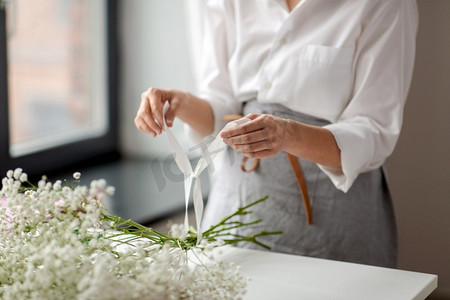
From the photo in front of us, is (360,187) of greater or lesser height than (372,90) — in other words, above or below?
below

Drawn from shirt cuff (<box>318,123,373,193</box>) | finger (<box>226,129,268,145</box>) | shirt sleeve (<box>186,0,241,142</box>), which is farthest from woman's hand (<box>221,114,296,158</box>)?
shirt sleeve (<box>186,0,241,142</box>)

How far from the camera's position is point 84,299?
864 mm

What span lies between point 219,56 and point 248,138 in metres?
0.55

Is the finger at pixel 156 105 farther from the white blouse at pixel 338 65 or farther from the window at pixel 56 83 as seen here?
the window at pixel 56 83

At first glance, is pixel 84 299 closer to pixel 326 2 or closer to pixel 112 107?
pixel 326 2

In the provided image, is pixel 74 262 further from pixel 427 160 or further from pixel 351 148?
pixel 427 160

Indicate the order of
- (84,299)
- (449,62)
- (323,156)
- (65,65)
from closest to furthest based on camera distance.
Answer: (84,299) < (323,156) < (449,62) < (65,65)

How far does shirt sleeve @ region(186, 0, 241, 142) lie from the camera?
1.70 metres

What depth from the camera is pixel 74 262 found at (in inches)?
36.7

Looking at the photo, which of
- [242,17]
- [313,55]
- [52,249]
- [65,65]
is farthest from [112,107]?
[52,249]

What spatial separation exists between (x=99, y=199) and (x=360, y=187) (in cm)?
72

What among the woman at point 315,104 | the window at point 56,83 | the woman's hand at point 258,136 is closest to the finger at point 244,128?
the woman's hand at point 258,136

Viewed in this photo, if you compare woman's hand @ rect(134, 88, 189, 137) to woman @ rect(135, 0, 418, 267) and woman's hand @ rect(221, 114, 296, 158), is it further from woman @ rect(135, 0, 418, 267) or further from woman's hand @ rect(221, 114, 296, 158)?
woman's hand @ rect(221, 114, 296, 158)

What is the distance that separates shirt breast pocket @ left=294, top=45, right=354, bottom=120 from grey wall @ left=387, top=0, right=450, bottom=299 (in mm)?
490
